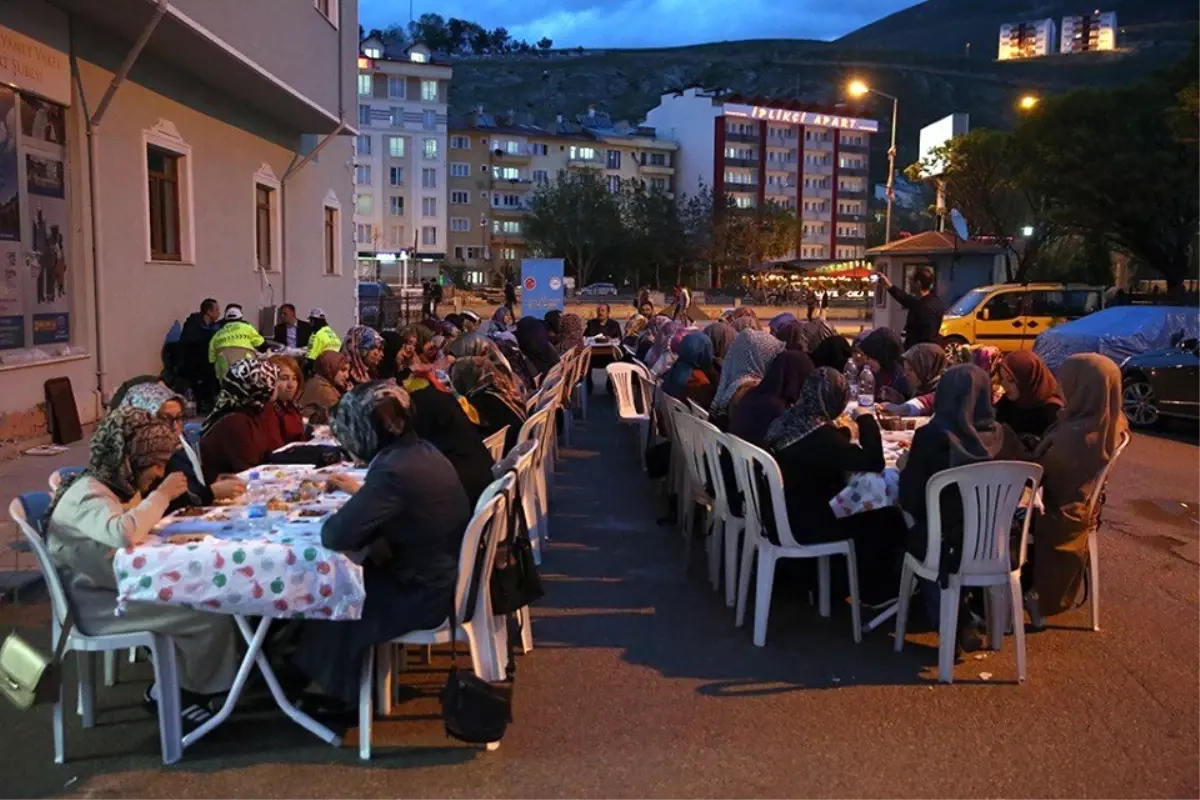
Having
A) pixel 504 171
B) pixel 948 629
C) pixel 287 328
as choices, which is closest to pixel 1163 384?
pixel 948 629

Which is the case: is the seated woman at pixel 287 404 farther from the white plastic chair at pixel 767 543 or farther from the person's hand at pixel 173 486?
the white plastic chair at pixel 767 543

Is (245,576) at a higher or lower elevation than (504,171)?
lower

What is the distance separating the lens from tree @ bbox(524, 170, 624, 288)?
245 ft

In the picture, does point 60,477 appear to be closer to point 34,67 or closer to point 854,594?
point 854,594

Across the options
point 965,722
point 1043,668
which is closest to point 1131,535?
point 1043,668

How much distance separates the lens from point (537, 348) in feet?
42.1

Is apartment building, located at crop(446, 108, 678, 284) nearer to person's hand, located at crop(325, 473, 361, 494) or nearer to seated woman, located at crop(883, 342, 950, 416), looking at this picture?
seated woman, located at crop(883, 342, 950, 416)

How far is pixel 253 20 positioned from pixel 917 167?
3716 centimetres

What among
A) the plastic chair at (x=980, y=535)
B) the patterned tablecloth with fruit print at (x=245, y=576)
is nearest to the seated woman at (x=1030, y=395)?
the plastic chair at (x=980, y=535)

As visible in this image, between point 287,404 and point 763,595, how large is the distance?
10.5 ft

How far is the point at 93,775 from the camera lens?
13.0ft

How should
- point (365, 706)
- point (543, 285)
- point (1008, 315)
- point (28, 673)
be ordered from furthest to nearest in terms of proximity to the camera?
point (543, 285)
point (1008, 315)
point (365, 706)
point (28, 673)

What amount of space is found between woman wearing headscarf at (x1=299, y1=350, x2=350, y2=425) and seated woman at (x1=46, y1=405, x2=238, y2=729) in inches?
120

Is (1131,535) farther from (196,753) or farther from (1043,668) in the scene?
(196,753)
